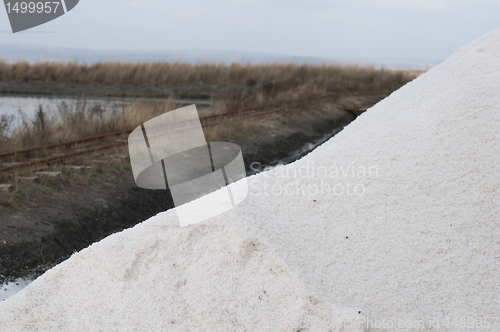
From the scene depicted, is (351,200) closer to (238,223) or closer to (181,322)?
(238,223)

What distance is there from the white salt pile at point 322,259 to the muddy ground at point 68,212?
151 cm

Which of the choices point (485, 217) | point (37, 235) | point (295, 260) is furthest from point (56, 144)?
point (485, 217)

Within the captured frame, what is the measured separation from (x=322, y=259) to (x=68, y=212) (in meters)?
3.42

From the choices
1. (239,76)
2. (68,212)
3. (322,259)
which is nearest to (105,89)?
(239,76)

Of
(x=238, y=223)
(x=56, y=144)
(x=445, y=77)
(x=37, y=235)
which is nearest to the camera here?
(x=238, y=223)

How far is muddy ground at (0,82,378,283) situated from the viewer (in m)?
4.19

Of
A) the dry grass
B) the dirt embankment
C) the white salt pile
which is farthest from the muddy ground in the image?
the dirt embankment

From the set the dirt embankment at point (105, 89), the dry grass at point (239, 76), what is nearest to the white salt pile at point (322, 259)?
the dry grass at point (239, 76)

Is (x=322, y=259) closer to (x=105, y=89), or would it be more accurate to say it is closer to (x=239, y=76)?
(x=105, y=89)

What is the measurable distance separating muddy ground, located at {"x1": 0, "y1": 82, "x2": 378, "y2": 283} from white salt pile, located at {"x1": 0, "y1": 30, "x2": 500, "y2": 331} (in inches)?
59.5

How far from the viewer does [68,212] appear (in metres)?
5.10

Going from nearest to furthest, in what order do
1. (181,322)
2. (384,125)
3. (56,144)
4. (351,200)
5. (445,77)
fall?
(181,322) → (351,200) → (384,125) → (445,77) → (56,144)

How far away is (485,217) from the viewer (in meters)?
3.09

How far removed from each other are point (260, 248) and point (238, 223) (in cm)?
24
